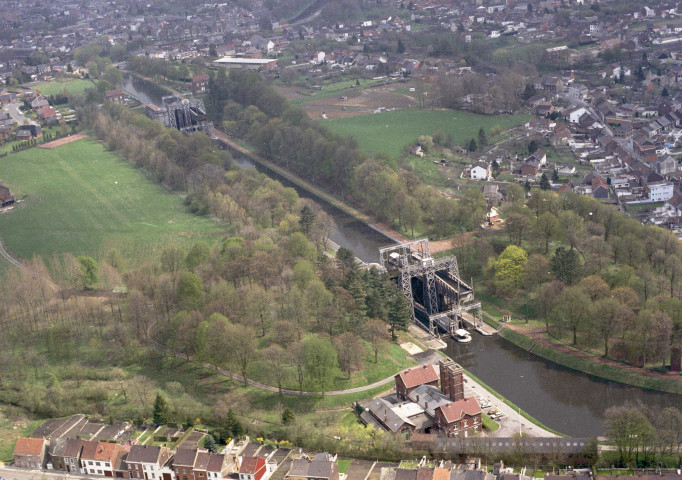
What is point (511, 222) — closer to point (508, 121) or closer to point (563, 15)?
point (508, 121)

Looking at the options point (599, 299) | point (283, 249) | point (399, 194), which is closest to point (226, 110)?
point (399, 194)

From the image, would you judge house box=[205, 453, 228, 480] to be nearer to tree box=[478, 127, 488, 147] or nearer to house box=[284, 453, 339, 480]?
house box=[284, 453, 339, 480]

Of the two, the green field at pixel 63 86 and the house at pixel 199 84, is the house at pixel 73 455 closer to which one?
the house at pixel 199 84

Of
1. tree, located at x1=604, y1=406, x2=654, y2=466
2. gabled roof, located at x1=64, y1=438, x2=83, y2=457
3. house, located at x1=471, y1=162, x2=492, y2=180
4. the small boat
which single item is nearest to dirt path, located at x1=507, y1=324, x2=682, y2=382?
the small boat

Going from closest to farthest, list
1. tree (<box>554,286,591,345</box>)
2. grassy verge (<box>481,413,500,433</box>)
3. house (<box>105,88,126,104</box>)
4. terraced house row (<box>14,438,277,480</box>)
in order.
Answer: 1. terraced house row (<box>14,438,277,480</box>)
2. grassy verge (<box>481,413,500,433</box>)
3. tree (<box>554,286,591,345</box>)
4. house (<box>105,88,126,104</box>)

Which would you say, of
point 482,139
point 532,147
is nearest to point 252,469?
point 532,147

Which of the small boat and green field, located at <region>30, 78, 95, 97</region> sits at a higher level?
green field, located at <region>30, 78, 95, 97</region>

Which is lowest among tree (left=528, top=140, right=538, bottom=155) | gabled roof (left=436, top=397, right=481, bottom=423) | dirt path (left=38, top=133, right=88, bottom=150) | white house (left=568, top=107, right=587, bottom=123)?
gabled roof (left=436, top=397, right=481, bottom=423)

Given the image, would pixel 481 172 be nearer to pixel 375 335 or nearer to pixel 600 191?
pixel 600 191
